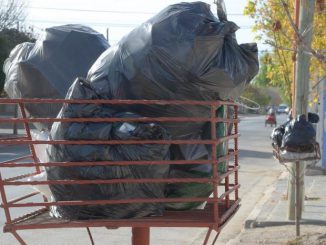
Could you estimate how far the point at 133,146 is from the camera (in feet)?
9.74

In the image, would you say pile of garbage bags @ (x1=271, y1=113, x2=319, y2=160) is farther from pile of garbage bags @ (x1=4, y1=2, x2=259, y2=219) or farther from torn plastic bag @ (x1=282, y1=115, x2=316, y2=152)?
pile of garbage bags @ (x1=4, y1=2, x2=259, y2=219)

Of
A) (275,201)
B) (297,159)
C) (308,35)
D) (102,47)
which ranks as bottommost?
(275,201)

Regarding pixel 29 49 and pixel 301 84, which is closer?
pixel 29 49

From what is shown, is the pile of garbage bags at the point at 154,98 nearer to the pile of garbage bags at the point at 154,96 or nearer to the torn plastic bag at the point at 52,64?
the pile of garbage bags at the point at 154,96

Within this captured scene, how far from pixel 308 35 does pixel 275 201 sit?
3.71m

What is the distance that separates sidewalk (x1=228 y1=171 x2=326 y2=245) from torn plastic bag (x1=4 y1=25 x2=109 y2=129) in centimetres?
450

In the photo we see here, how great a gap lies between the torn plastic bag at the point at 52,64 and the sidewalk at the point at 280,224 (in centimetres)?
450

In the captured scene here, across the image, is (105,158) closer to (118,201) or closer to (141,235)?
(118,201)

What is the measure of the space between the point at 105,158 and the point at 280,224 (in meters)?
6.36

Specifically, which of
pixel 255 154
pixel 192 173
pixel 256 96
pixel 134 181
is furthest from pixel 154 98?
pixel 256 96

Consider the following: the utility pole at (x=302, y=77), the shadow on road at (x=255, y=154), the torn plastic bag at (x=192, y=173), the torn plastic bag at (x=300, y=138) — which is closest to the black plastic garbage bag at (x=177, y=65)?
the torn plastic bag at (x=192, y=173)

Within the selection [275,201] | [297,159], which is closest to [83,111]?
[297,159]

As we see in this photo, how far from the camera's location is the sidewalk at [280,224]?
7.80 m

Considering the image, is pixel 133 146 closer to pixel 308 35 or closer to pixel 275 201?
pixel 308 35
